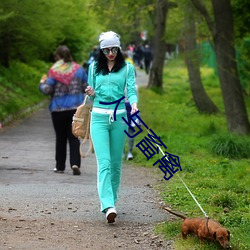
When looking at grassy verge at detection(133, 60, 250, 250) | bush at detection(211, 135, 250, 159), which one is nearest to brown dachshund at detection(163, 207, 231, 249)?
grassy verge at detection(133, 60, 250, 250)

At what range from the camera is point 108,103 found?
24.9 feet

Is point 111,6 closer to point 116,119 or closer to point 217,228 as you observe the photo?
point 116,119

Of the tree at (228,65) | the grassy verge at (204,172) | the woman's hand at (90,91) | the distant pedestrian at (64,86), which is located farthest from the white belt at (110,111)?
the tree at (228,65)

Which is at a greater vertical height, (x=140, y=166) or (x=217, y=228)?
(x=217, y=228)

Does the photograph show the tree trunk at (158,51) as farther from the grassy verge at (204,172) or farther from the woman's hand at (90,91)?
the woman's hand at (90,91)

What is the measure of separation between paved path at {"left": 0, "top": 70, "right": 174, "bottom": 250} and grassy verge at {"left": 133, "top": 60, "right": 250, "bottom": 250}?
0.97 ft

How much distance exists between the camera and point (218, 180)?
10.4 meters

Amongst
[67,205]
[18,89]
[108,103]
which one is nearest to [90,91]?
[108,103]

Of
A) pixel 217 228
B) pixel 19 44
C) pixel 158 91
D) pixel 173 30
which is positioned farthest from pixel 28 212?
pixel 158 91

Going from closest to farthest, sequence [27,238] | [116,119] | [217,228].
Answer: [217,228], [27,238], [116,119]

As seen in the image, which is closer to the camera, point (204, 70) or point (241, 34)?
point (241, 34)

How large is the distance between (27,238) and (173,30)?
2332cm

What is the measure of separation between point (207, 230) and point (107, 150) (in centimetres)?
168

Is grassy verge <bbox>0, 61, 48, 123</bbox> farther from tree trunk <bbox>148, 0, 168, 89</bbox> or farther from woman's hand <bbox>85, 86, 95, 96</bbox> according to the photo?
woman's hand <bbox>85, 86, 95, 96</bbox>
